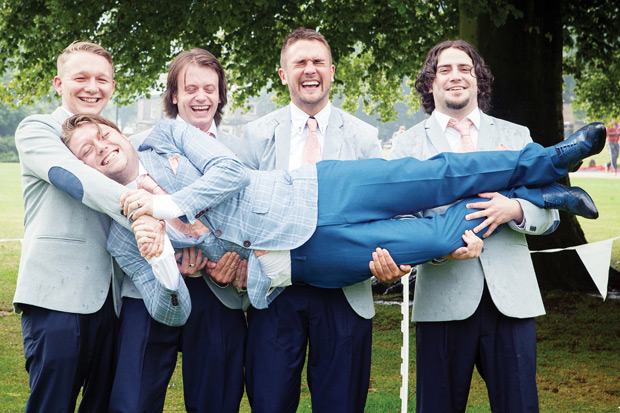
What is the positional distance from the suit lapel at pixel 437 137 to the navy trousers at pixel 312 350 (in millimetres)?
1000

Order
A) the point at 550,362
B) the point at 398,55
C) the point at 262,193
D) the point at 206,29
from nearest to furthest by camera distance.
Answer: the point at 262,193
the point at 550,362
the point at 206,29
the point at 398,55

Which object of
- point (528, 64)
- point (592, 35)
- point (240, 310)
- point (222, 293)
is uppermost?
point (592, 35)

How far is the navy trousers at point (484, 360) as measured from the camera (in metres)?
3.54

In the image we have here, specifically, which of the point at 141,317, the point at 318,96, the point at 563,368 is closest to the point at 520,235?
the point at 318,96

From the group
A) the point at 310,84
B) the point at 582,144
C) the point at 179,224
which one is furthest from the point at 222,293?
the point at 582,144

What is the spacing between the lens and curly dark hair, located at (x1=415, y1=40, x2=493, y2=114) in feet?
13.0

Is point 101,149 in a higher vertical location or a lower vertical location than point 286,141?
lower

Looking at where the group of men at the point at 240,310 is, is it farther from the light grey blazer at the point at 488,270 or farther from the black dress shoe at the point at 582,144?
the black dress shoe at the point at 582,144

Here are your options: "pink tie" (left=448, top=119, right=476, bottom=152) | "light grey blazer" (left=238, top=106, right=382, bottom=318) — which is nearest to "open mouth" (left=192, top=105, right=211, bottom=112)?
"light grey blazer" (left=238, top=106, right=382, bottom=318)

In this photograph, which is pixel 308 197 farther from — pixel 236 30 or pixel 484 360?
pixel 236 30

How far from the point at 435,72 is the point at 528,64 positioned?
506 cm

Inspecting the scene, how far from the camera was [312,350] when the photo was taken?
3744mm

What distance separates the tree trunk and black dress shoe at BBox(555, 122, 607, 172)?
16.3ft

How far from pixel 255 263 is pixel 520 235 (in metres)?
1.48
